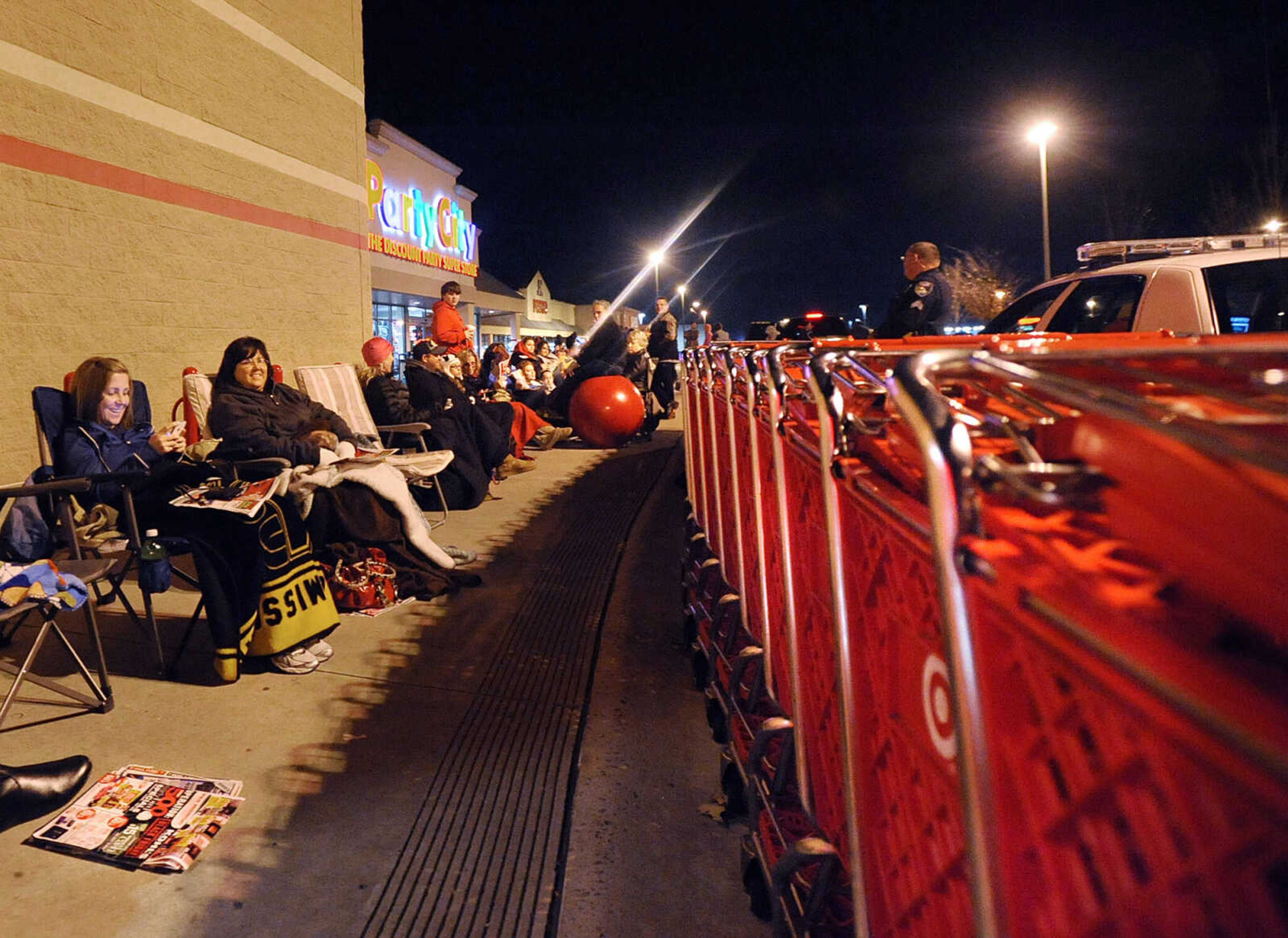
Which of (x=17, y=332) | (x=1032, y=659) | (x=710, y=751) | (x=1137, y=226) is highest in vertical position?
(x=1137, y=226)

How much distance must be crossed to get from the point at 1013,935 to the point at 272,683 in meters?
2.93

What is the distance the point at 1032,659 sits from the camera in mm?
715

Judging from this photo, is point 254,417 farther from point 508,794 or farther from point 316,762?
point 508,794

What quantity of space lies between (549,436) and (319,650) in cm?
679

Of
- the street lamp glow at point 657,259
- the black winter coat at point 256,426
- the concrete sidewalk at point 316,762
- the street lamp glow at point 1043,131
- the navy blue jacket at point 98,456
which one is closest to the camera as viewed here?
the concrete sidewalk at point 316,762

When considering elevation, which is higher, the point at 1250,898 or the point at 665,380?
the point at 665,380

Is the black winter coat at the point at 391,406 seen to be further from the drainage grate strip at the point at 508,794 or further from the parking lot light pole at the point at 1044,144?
the parking lot light pole at the point at 1044,144

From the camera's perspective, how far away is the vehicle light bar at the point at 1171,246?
454 centimetres

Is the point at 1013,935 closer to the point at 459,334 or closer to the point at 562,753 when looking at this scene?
the point at 562,753

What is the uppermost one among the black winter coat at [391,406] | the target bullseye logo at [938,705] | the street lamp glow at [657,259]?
the street lamp glow at [657,259]

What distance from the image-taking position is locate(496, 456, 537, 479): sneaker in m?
7.74

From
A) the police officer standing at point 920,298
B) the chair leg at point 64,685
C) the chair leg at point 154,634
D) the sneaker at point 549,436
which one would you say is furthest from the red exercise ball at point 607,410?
the chair leg at point 64,685

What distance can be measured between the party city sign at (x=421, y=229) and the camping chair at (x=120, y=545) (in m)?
13.4

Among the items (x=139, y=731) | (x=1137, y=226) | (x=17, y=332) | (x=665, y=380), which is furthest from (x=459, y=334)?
(x=1137, y=226)
